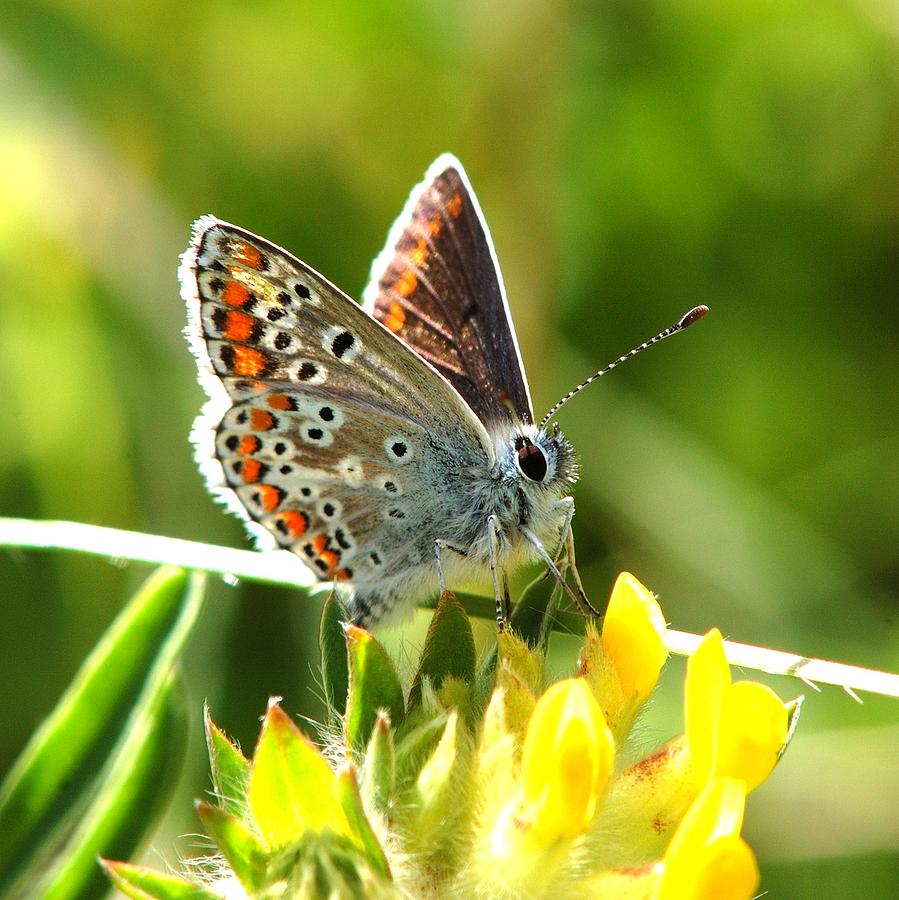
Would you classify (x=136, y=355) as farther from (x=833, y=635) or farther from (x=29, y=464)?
(x=833, y=635)

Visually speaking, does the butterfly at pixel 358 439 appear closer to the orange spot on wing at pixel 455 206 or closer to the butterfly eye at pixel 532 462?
the butterfly eye at pixel 532 462

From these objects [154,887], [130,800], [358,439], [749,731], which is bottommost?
[130,800]

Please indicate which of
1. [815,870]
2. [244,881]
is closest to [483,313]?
[244,881]

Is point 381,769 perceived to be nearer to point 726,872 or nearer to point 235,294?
point 726,872

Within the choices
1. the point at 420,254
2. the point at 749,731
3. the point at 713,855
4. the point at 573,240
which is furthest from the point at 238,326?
the point at 573,240

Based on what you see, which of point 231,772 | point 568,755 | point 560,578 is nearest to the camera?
point 568,755

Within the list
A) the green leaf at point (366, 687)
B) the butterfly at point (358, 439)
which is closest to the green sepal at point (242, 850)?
the green leaf at point (366, 687)

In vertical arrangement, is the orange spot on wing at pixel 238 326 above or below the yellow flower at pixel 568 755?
above
